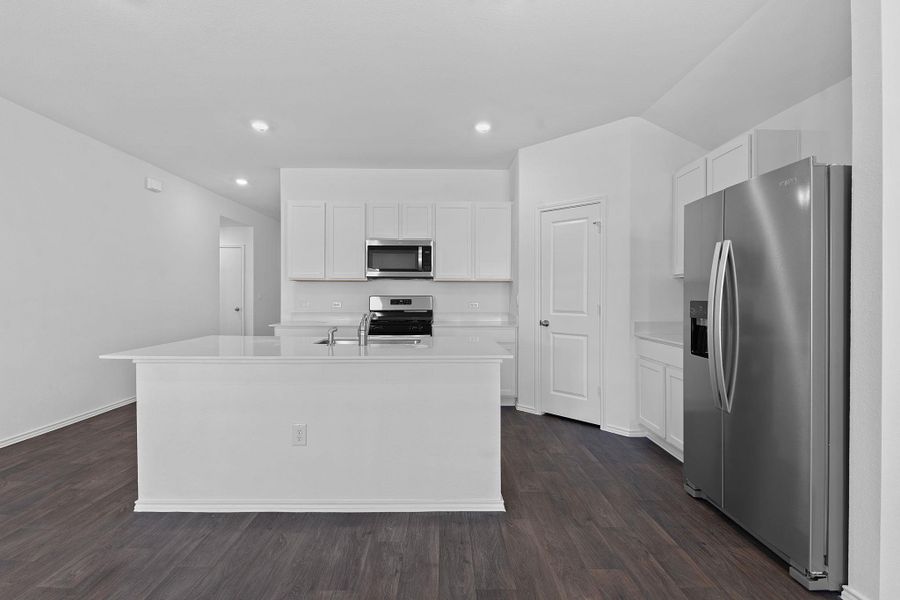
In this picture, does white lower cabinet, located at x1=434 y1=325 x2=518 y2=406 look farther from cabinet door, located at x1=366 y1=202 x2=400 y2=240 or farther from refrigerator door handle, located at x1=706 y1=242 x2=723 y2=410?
refrigerator door handle, located at x1=706 y1=242 x2=723 y2=410

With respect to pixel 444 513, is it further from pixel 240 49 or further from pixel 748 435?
pixel 240 49

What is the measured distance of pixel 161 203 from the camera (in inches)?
213

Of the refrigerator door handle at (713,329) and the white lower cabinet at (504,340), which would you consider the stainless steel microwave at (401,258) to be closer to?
the white lower cabinet at (504,340)

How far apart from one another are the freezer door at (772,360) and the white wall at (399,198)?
336 cm

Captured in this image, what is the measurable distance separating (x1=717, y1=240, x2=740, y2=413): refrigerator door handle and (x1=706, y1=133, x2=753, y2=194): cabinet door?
884 millimetres

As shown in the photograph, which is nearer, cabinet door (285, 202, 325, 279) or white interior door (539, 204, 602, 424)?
white interior door (539, 204, 602, 424)

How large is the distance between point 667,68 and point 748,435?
7.48 ft

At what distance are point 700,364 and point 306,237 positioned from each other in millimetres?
4039

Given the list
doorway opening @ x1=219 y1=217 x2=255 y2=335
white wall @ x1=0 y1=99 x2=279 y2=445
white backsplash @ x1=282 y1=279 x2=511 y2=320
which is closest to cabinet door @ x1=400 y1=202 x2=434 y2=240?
white backsplash @ x1=282 y1=279 x2=511 y2=320

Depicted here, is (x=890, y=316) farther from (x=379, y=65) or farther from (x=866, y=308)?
(x=379, y=65)

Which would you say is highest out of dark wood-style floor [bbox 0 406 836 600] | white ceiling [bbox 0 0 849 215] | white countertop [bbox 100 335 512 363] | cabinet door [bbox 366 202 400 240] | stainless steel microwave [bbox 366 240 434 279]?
white ceiling [bbox 0 0 849 215]

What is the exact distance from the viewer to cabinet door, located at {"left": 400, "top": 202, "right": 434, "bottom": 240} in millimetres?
5188

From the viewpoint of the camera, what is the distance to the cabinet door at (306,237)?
5.19 m

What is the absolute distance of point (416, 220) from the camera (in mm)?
5195
